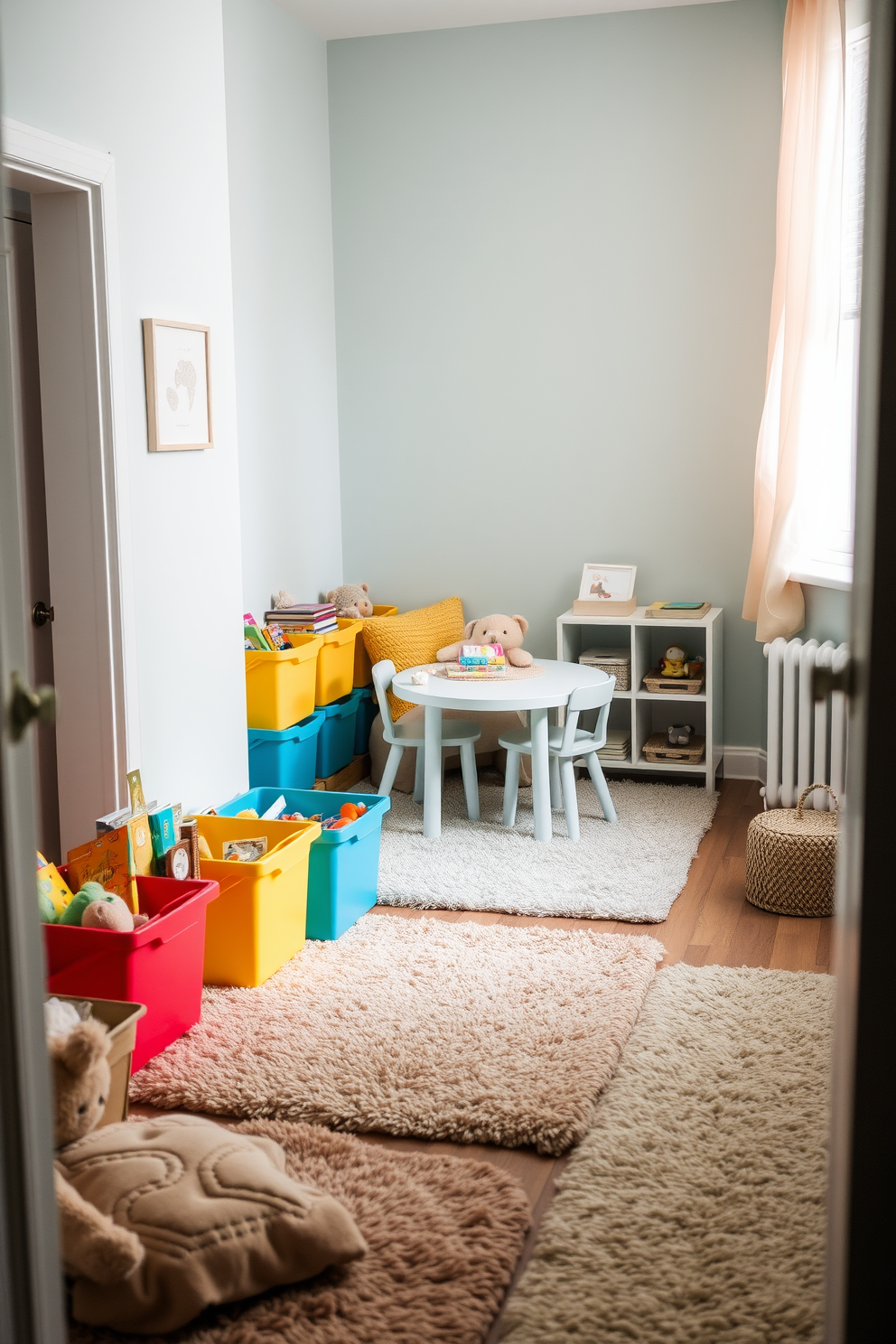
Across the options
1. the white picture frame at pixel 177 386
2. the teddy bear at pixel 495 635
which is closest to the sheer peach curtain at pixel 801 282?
the teddy bear at pixel 495 635

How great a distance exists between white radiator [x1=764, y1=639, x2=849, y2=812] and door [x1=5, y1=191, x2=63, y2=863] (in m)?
2.40

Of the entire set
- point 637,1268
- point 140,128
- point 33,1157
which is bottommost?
point 637,1268

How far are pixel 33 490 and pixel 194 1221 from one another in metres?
1.85

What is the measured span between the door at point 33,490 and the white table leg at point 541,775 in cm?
152

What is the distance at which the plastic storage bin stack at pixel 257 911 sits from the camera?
114 inches

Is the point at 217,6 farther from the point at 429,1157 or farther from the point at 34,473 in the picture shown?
the point at 429,1157

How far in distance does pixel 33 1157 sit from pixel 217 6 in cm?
313

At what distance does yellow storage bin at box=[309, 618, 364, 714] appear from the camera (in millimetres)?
4445

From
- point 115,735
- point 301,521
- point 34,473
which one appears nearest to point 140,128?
point 34,473

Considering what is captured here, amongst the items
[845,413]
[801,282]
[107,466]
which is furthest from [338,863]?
[801,282]

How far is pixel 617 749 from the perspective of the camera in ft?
15.5

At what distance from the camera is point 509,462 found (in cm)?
501

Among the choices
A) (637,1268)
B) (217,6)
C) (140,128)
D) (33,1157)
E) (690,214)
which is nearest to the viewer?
(33,1157)

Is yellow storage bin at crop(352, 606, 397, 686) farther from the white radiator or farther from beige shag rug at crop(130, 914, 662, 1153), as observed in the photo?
beige shag rug at crop(130, 914, 662, 1153)
